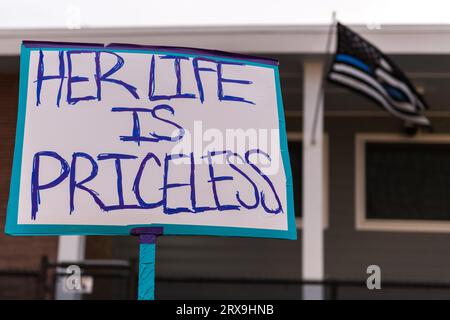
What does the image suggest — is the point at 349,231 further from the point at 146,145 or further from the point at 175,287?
the point at 146,145

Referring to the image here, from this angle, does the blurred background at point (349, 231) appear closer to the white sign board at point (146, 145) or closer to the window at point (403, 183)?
the window at point (403, 183)

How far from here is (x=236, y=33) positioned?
726 cm

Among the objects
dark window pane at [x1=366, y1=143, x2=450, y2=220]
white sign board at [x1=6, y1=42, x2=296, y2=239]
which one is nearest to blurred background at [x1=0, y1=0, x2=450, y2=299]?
dark window pane at [x1=366, y1=143, x2=450, y2=220]

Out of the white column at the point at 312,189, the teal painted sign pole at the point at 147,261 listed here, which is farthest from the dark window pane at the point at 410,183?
the teal painted sign pole at the point at 147,261

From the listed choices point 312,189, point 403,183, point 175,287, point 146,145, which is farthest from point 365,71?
point 175,287

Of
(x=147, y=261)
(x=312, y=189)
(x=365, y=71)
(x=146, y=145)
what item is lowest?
(x=147, y=261)

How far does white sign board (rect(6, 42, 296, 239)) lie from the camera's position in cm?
253

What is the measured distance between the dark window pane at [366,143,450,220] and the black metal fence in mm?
1178

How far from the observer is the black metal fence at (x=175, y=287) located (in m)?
6.82

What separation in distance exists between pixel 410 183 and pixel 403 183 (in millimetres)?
94

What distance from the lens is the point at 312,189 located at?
7.23 metres
